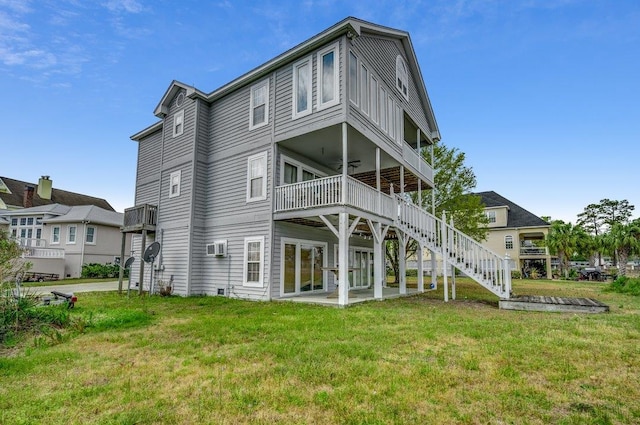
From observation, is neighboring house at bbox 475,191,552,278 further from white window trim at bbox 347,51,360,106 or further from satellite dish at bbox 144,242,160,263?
satellite dish at bbox 144,242,160,263

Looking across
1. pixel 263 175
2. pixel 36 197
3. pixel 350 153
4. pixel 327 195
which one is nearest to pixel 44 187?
pixel 36 197

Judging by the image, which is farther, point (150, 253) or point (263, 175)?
point (150, 253)

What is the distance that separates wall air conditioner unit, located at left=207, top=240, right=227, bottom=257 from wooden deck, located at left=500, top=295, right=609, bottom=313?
9.53m

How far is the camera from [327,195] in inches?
402


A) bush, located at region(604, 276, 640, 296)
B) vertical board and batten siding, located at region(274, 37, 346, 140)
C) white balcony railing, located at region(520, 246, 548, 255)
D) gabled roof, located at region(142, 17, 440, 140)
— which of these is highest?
gabled roof, located at region(142, 17, 440, 140)

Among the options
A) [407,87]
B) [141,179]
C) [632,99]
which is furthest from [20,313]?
[632,99]

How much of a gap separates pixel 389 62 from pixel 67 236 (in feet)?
87.0

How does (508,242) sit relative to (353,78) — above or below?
below

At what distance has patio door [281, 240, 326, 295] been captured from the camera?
11555 mm

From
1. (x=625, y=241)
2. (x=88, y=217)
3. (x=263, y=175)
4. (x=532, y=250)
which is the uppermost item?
(x=263, y=175)

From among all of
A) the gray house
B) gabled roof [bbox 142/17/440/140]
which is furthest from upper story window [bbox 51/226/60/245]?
the gray house

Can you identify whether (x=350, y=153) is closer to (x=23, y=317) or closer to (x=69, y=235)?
(x=23, y=317)

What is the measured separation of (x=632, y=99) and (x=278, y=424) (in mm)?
22310

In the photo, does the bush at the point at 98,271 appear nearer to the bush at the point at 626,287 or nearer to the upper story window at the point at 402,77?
the upper story window at the point at 402,77
